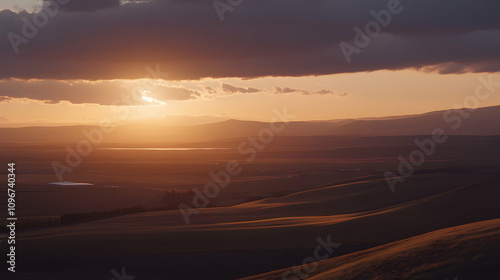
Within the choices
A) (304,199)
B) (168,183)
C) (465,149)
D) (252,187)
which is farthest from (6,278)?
(465,149)

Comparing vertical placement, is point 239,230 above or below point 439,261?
above

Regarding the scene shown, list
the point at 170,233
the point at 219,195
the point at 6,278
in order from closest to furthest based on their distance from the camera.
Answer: the point at 6,278 → the point at 170,233 → the point at 219,195

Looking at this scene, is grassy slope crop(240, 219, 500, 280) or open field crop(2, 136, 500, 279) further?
open field crop(2, 136, 500, 279)

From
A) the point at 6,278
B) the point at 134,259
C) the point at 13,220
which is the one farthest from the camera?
the point at 13,220

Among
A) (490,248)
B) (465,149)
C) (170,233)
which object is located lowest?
(490,248)

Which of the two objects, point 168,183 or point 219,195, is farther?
point 168,183

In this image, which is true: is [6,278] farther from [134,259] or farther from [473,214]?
[473,214]

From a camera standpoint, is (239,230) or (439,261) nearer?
(439,261)

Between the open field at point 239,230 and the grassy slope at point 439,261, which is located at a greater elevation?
the open field at point 239,230

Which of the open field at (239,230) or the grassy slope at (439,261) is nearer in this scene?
the grassy slope at (439,261)

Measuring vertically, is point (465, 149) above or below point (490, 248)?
above

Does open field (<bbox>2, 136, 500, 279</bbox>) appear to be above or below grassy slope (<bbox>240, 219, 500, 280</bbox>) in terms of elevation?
above
